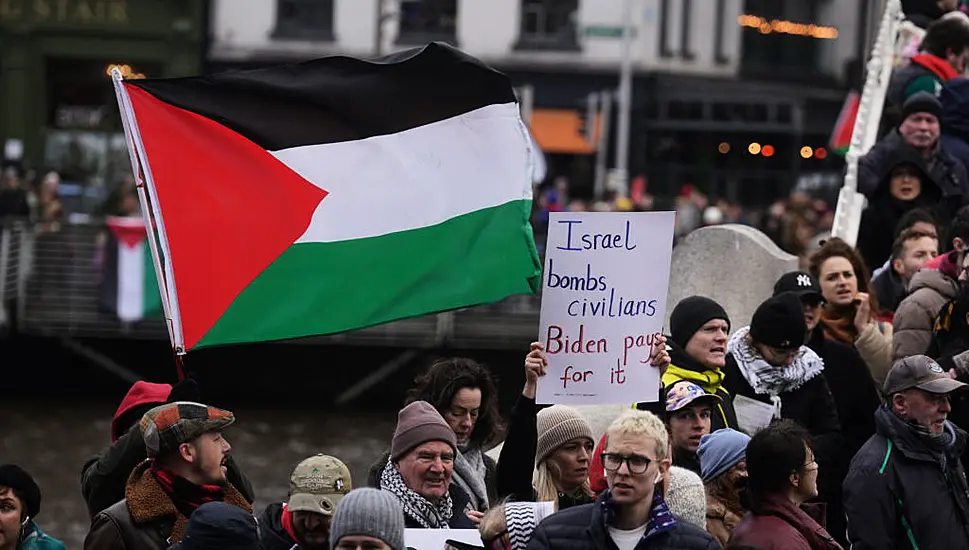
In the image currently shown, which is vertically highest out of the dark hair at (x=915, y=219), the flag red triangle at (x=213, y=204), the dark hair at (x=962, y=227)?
the flag red triangle at (x=213, y=204)

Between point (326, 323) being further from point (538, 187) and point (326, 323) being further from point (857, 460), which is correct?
point (538, 187)

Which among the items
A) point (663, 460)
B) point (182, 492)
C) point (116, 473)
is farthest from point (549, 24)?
point (663, 460)

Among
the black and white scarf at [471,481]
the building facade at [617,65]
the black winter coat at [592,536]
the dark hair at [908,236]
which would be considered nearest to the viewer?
the black winter coat at [592,536]

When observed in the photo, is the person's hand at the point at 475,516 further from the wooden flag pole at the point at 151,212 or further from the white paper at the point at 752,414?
the white paper at the point at 752,414

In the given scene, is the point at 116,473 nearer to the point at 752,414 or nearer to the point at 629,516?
the point at 629,516

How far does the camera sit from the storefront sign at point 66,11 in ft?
143

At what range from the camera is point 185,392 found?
293 inches

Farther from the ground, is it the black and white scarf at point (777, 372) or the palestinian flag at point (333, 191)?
the palestinian flag at point (333, 191)

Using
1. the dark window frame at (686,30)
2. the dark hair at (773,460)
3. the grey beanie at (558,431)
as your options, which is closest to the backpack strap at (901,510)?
the dark hair at (773,460)

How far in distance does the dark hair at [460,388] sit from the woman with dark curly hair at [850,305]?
2.53 meters

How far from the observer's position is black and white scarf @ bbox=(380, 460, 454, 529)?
6840mm

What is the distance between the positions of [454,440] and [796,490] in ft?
3.92

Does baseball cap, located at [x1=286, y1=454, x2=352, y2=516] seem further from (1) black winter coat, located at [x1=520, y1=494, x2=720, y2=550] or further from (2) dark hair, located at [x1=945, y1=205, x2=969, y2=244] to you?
(2) dark hair, located at [x1=945, y1=205, x2=969, y2=244]

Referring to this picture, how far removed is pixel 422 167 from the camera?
8414 millimetres
